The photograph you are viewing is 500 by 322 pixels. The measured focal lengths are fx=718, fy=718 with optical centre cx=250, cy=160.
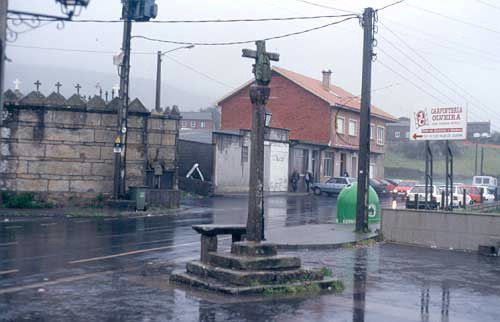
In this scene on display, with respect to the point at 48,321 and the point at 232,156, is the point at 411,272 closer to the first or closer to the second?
the point at 48,321

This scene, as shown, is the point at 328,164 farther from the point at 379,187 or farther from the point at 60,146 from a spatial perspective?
the point at 60,146

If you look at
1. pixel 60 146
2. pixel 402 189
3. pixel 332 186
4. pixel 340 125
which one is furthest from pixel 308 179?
pixel 60 146

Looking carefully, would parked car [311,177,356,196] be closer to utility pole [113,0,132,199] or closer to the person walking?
the person walking

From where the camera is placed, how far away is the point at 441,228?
1942 cm

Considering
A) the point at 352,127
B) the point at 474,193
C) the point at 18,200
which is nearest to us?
the point at 18,200

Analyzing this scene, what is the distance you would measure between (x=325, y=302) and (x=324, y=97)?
4608cm

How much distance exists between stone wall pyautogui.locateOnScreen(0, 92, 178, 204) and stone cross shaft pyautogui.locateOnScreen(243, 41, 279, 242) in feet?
61.9

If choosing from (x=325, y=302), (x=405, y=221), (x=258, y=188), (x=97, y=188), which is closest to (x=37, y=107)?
(x=97, y=188)

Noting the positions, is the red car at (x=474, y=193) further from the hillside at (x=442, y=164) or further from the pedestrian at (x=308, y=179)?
the hillside at (x=442, y=164)

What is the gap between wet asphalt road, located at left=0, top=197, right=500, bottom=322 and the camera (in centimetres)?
985

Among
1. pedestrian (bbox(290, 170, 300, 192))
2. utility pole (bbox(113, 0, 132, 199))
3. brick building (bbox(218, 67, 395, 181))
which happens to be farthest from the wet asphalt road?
brick building (bbox(218, 67, 395, 181))

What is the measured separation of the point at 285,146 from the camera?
51.5m

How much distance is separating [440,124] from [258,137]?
1269 centimetres

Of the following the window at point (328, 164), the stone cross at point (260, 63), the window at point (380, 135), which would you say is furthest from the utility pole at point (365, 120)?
the window at point (380, 135)
